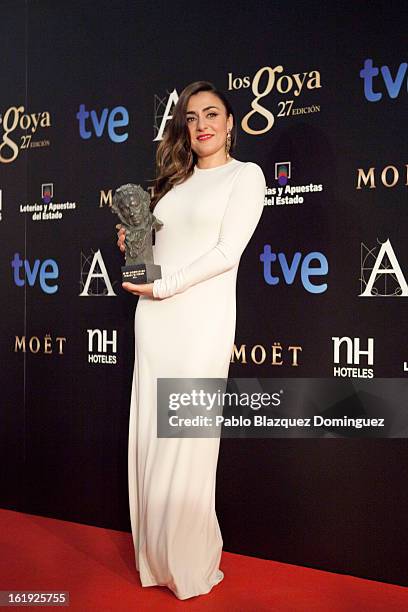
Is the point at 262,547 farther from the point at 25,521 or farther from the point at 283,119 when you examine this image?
the point at 283,119

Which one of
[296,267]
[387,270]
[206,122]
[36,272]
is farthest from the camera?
[36,272]

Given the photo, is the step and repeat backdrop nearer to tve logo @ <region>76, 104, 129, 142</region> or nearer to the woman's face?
tve logo @ <region>76, 104, 129, 142</region>

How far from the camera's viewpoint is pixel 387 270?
10.0ft

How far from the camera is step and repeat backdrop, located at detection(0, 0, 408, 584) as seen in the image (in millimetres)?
3092

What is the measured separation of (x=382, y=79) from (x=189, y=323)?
143 centimetres

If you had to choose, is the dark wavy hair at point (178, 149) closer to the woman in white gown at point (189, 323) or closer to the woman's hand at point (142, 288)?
the woman in white gown at point (189, 323)

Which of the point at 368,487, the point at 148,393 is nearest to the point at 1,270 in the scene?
the point at 148,393

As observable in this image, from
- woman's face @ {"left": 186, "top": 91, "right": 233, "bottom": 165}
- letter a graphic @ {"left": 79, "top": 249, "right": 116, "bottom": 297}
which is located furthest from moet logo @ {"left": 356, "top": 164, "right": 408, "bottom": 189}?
letter a graphic @ {"left": 79, "top": 249, "right": 116, "bottom": 297}

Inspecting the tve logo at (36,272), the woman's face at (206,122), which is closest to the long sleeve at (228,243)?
the woman's face at (206,122)

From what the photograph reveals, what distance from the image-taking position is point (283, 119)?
330 cm

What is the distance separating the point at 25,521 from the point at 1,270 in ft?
5.01

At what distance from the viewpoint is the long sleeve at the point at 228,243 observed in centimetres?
270

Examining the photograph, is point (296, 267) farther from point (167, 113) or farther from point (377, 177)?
point (167, 113)

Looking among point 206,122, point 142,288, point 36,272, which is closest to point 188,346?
point 142,288
